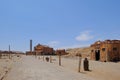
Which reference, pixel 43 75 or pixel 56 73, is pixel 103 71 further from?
pixel 43 75

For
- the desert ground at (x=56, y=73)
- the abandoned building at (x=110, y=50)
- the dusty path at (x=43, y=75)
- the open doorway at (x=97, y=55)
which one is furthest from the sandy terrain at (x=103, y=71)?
the open doorway at (x=97, y=55)

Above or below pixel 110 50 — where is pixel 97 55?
below

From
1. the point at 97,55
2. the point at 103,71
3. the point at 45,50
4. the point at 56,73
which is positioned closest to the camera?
the point at 56,73

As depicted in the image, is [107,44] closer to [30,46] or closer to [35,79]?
[35,79]

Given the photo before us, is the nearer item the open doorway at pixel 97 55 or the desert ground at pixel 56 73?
the desert ground at pixel 56 73

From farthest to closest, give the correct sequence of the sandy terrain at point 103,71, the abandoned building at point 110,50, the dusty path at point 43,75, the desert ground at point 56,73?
the abandoned building at point 110,50
the sandy terrain at point 103,71
the desert ground at point 56,73
the dusty path at point 43,75

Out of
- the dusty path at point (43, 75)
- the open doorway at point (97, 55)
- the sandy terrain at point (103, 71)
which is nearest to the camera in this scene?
the dusty path at point (43, 75)

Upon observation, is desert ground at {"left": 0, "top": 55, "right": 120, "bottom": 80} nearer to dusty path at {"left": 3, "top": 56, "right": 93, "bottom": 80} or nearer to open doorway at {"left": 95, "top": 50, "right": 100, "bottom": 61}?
dusty path at {"left": 3, "top": 56, "right": 93, "bottom": 80}

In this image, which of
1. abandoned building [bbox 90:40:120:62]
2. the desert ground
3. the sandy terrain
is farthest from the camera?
abandoned building [bbox 90:40:120:62]

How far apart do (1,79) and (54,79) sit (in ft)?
13.4

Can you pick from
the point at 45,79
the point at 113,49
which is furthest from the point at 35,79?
the point at 113,49

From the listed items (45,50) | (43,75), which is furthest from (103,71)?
(45,50)

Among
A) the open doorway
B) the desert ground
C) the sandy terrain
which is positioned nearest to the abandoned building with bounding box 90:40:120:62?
the open doorway

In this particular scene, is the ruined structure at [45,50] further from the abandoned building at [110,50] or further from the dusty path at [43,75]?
the dusty path at [43,75]
